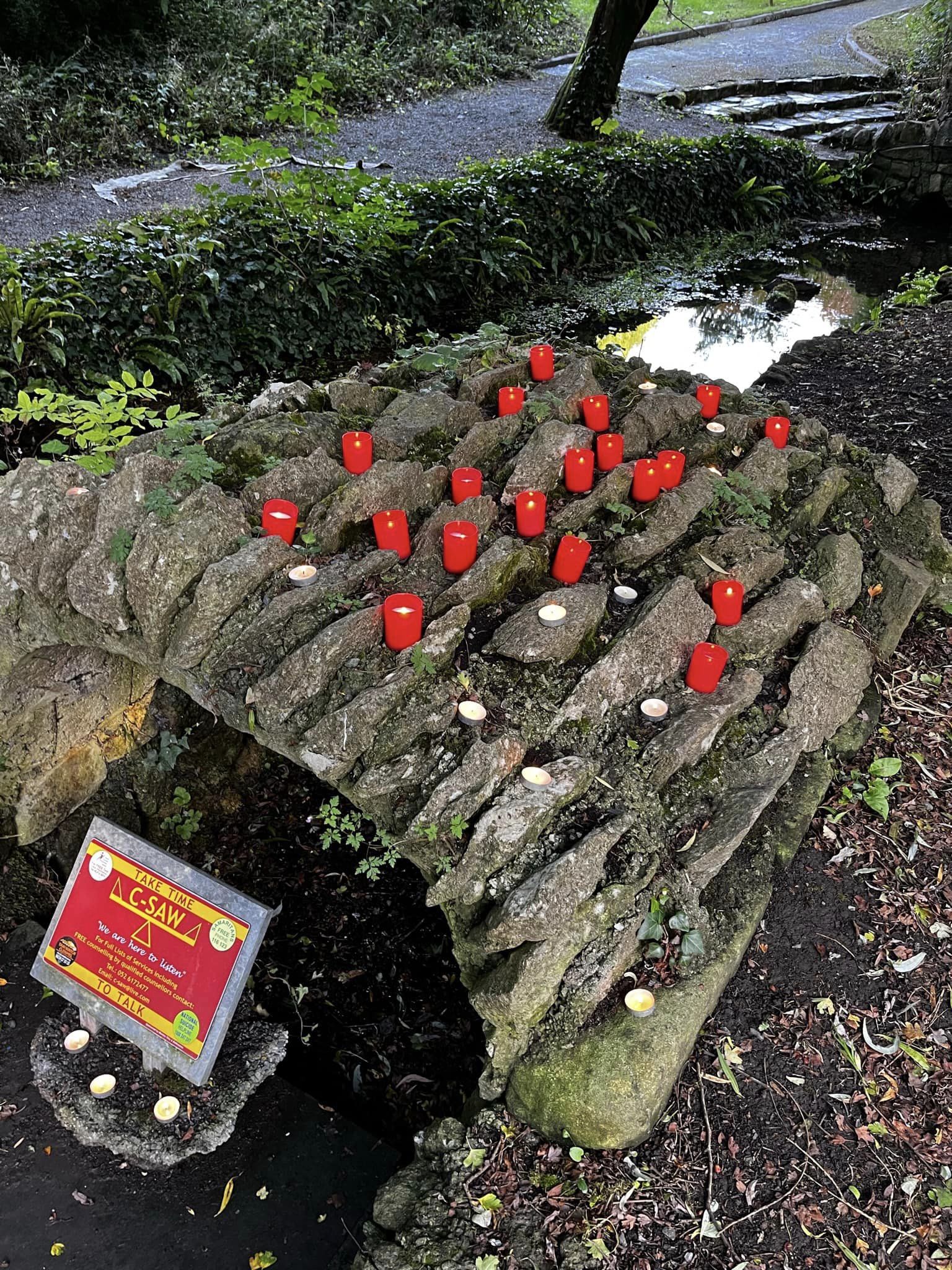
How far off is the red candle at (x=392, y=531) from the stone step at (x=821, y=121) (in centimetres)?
1336

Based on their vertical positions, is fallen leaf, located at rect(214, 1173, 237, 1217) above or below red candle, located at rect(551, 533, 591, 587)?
below

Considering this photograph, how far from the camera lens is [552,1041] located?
2.21m

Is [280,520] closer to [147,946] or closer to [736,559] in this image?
[147,946]

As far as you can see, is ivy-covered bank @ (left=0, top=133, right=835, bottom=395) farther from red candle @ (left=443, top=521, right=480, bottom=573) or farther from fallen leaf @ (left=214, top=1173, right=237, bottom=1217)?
fallen leaf @ (left=214, top=1173, right=237, bottom=1217)

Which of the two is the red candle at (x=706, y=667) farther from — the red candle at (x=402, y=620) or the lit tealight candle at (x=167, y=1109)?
the lit tealight candle at (x=167, y=1109)

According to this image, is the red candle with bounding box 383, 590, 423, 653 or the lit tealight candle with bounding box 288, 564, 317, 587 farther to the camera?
the lit tealight candle with bounding box 288, 564, 317, 587

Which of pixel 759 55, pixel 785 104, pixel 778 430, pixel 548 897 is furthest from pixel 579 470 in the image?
pixel 759 55

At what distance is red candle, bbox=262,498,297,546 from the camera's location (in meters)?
2.88

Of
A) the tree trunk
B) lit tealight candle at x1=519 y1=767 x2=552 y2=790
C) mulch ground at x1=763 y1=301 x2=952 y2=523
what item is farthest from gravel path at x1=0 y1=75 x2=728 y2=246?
lit tealight candle at x1=519 y1=767 x2=552 y2=790

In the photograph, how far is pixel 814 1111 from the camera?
2291 mm

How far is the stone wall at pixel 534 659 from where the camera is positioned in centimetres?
225

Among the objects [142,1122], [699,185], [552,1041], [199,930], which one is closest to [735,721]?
[552,1041]

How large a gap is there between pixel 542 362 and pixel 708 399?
755mm

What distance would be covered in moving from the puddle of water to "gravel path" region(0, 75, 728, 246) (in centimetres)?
391
